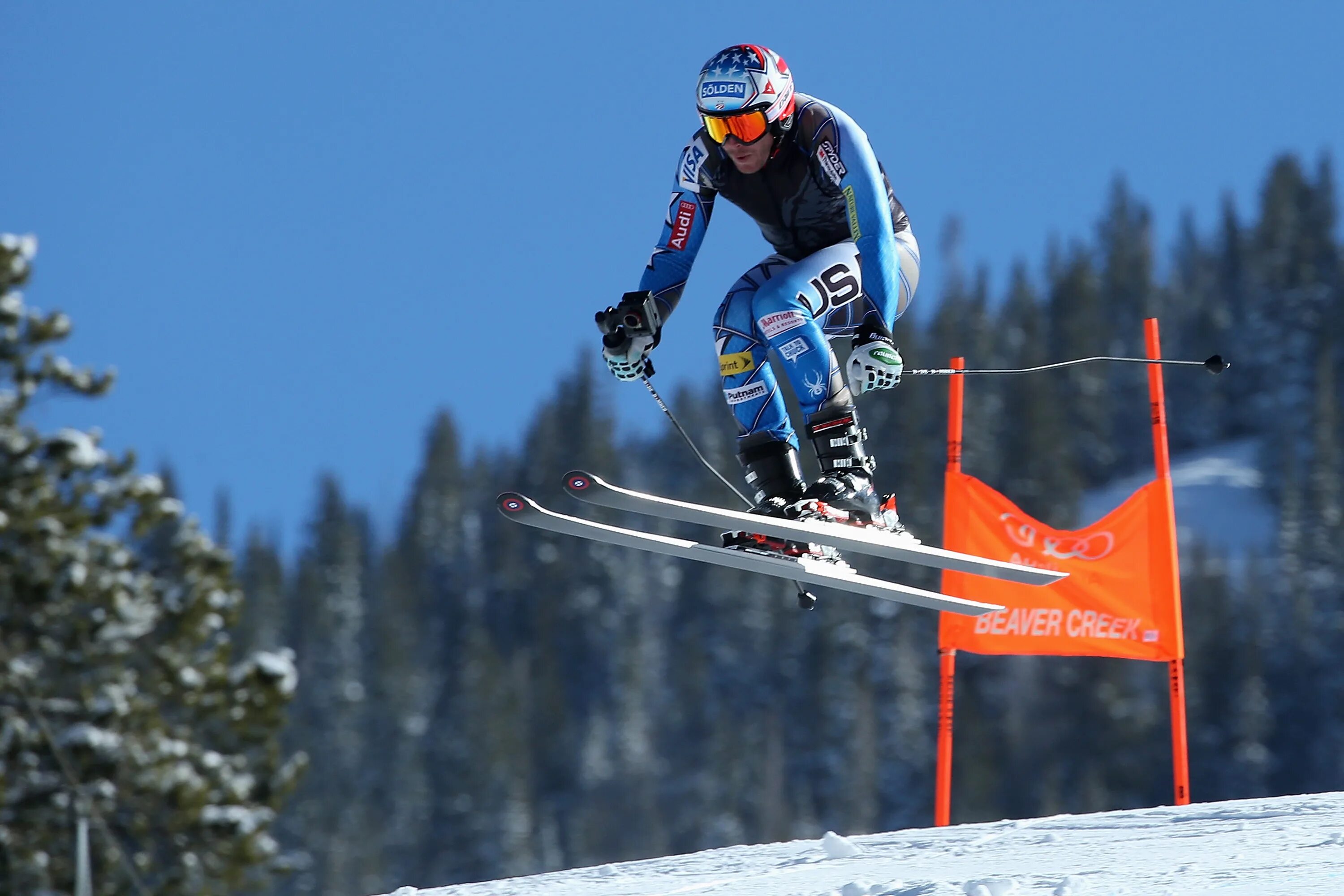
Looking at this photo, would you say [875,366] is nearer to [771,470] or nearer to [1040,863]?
[771,470]

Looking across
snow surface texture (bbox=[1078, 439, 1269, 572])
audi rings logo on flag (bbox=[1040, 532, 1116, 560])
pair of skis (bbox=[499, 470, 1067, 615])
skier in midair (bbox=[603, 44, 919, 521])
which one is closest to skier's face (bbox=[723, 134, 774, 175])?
skier in midair (bbox=[603, 44, 919, 521])

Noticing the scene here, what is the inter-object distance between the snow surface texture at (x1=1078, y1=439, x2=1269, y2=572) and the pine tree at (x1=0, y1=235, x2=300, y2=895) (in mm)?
88400

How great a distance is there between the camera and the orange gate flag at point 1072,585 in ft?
32.7

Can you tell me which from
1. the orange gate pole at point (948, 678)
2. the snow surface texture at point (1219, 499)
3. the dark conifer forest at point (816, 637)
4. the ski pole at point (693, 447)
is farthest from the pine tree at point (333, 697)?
the ski pole at point (693, 447)

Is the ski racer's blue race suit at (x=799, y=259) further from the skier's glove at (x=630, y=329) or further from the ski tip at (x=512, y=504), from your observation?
the ski tip at (x=512, y=504)

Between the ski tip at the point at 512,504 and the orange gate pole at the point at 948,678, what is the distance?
236cm

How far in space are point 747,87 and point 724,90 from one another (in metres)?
0.10

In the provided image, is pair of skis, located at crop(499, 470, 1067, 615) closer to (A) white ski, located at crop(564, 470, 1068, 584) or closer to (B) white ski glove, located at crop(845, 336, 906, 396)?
(A) white ski, located at crop(564, 470, 1068, 584)

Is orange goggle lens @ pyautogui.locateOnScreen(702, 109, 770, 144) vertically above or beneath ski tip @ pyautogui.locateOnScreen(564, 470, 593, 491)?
above

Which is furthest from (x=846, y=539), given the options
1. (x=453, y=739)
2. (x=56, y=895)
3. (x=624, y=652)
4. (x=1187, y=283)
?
(x=1187, y=283)

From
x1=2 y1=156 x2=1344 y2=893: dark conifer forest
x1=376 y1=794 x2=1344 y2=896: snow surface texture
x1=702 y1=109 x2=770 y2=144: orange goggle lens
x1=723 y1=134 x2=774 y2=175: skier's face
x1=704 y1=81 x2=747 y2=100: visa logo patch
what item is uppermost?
x1=2 y1=156 x2=1344 y2=893: dark conifer forest

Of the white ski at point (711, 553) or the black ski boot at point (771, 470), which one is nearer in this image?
the white ski at point (711, 553)

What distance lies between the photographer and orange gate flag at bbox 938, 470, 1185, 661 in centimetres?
995

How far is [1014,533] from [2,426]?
1138 centimetres
